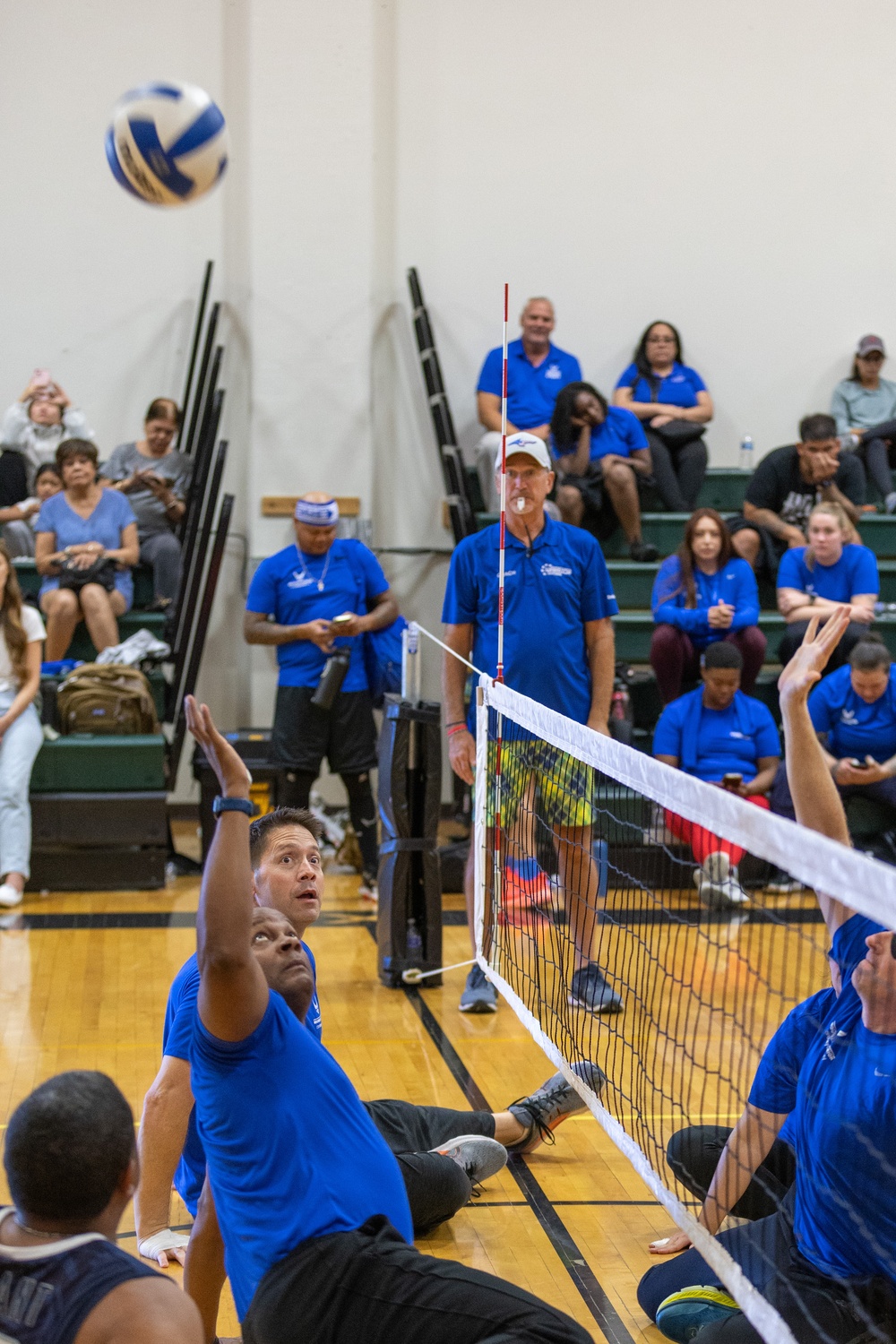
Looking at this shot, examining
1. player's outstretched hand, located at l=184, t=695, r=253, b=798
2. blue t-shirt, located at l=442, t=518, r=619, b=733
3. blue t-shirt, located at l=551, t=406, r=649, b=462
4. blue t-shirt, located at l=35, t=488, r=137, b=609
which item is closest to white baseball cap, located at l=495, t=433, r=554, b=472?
blue t-shirt, located at l=442, t=518, r=619, b=733

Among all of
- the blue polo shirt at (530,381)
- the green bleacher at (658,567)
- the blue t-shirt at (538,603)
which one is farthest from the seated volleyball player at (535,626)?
the blue polo shirt at (530,381)

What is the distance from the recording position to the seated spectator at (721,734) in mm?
8141

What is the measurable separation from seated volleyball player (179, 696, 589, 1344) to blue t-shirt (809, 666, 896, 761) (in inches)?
236

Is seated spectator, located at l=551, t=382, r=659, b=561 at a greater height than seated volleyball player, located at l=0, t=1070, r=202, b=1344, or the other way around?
seated spectator, located at l=551, t=382, r=659, b=561

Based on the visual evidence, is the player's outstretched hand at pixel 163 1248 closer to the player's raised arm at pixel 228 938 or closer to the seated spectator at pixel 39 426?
the player's raised arm at pixel 228 938

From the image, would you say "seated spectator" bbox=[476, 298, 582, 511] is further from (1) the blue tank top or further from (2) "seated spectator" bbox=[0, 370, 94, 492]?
(1) the blue tank top

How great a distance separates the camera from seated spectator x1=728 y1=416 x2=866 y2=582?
9914 mm

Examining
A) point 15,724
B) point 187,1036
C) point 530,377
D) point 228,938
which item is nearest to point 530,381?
point 530,377

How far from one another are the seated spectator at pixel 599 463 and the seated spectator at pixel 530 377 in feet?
1.38

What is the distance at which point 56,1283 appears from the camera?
2008 millimetres

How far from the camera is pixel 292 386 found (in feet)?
33.9

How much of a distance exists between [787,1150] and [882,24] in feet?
34.1

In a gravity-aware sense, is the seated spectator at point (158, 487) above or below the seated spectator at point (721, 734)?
above

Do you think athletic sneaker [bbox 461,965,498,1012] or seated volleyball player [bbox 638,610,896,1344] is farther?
athletic sneaker [bbox 461,965,498,1012]
